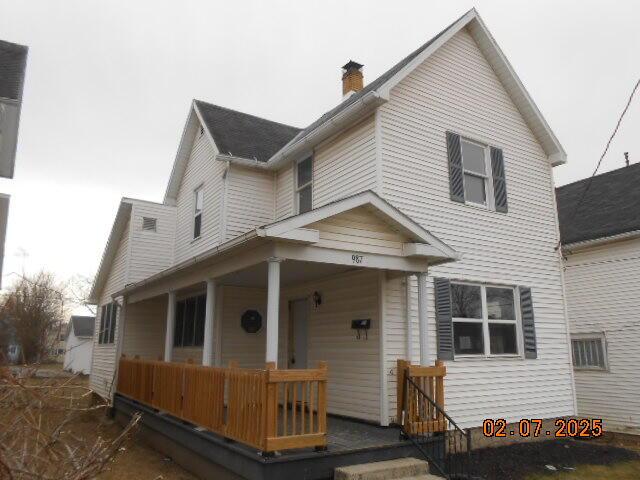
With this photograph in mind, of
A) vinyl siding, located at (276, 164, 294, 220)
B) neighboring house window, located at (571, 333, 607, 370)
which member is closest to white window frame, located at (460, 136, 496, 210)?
vinyl siding, located at (276, 164, 294, 220)

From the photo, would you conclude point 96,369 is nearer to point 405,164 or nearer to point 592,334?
point 405,164

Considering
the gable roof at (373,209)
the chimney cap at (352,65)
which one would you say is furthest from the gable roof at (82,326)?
the gable roof at (373,209)

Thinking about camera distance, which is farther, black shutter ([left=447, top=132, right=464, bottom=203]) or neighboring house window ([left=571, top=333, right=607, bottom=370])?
neighboring house window ([left=571, top=333, right=607, bottom=370])

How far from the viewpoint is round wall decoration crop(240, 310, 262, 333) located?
1143 centimetres

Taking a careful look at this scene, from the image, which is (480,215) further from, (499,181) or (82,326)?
Result: (82,326)

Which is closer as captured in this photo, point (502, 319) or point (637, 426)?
point (502, 319)

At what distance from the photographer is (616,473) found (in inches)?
324

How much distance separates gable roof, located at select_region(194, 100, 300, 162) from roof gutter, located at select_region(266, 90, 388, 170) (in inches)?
38.5

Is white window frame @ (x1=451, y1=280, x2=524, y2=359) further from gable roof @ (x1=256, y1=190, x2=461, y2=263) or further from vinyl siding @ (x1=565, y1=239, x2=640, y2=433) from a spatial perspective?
vinyl siding @ (x1=565, y1=239, x2=640, y2=433)

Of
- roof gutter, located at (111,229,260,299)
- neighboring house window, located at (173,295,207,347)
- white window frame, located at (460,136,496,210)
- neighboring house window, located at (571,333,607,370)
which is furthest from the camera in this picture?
neighboring house window, located at (571,333,607,370)

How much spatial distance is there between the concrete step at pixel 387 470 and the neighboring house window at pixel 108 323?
1187 centimetres

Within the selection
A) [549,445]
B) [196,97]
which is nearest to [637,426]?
[549,445]

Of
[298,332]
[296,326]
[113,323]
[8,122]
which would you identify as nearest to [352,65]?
[296,326]

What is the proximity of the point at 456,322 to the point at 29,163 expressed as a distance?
11.3m
